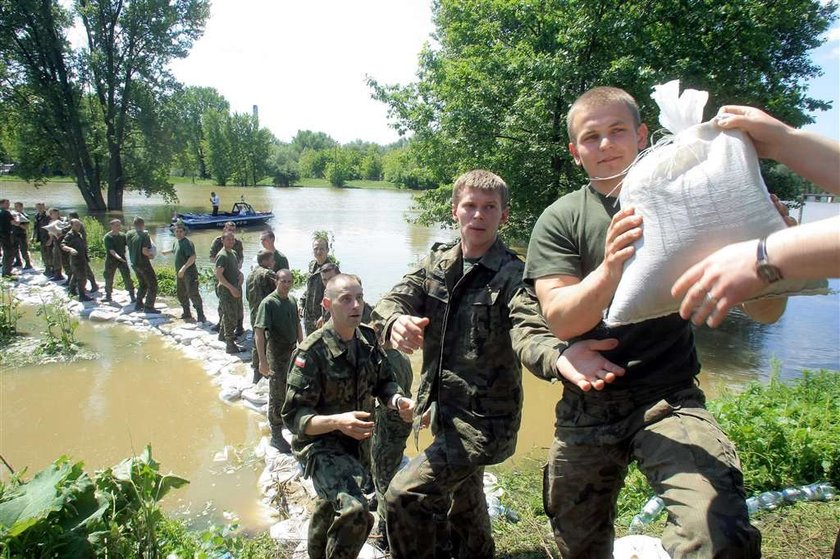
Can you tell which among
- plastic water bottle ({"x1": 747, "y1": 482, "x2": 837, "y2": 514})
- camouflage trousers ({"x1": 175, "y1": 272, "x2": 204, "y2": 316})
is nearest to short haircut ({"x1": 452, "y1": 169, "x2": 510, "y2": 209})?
plastic water bottle ({"x1": 747, "y1": 482, "x2": 837, "y2": 514})

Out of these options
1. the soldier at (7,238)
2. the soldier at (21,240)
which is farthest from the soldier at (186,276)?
the soldier at (21,240)

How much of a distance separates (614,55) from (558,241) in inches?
449

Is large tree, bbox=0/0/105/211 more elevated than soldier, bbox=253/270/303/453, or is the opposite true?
large tree, bbox=0/0/105/211

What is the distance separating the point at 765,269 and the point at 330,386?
271cm

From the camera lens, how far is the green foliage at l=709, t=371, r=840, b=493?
13.9 ft

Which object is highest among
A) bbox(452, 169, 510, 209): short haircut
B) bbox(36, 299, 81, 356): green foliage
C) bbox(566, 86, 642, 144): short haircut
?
bbox(566, 86, 642, 144): short haircut

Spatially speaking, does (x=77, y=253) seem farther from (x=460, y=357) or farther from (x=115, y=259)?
(x=460, y=357)

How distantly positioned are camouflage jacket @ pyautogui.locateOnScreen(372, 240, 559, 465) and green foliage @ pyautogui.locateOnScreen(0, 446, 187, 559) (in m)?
1.48

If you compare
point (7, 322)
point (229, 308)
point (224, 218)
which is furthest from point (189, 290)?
point (224, 218)

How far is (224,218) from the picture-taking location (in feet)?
93.6

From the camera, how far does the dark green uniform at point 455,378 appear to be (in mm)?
2834

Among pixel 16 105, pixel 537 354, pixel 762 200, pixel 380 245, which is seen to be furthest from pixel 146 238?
pixel 16 105

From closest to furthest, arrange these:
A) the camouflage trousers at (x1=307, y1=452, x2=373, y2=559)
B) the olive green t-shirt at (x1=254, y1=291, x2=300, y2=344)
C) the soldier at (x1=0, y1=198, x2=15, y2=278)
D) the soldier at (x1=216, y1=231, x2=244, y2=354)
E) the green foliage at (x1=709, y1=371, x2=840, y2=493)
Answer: the camouflage trousers at (x1=307, y1=452, x2=373, y2=559)
the green foliage at (x1=709, y1=371, x2=840, y2=493)
the olive green t-shirt at (x1=254, y1=291, x2=300, y2=344)
the soldier at (x1=216, y1=231, x2=244, y2=354)
the soldier at (x1=0, y1=198, x2=15, y2=278)

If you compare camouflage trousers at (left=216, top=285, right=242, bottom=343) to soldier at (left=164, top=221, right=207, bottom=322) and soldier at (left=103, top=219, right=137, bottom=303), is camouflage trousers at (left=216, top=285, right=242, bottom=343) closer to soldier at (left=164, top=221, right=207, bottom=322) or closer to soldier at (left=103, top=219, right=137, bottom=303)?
soldier at (left=164, top=221, right=207, bottom=322)
